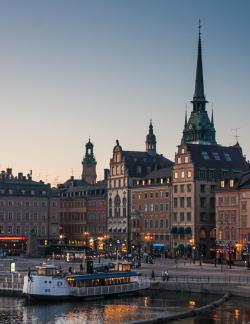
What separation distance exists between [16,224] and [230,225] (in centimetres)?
6471

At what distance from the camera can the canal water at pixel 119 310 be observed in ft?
245

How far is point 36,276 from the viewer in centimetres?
8869

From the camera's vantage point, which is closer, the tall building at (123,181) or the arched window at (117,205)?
the tall building at (123,181)

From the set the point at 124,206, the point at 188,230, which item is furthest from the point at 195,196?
the point at 124,206

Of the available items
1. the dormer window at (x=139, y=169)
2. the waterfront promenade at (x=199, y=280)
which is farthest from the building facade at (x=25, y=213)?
the waterfront promenade at (x=199, y=280)

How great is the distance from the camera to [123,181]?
179 meters

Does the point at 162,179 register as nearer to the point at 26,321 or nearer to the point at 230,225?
the point at 230,225

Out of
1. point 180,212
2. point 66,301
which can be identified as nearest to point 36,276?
point 66,301

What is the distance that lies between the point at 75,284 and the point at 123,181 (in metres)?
89.5

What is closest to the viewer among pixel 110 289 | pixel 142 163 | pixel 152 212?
pixel 110 289

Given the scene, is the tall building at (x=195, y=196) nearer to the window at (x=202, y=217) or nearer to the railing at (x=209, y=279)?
the window at (x=202, y=217)

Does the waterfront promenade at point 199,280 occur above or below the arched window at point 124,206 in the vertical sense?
below

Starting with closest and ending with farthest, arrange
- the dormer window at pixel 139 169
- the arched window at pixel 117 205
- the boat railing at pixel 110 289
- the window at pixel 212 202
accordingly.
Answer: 1. the boat railing at pixel 110 289
2. the window at pixel 212 202
3. the dormer window at pixel 139 169
4. the arched window at pixel 117 205

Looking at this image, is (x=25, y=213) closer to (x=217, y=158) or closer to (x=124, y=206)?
(x=124, y=206)
